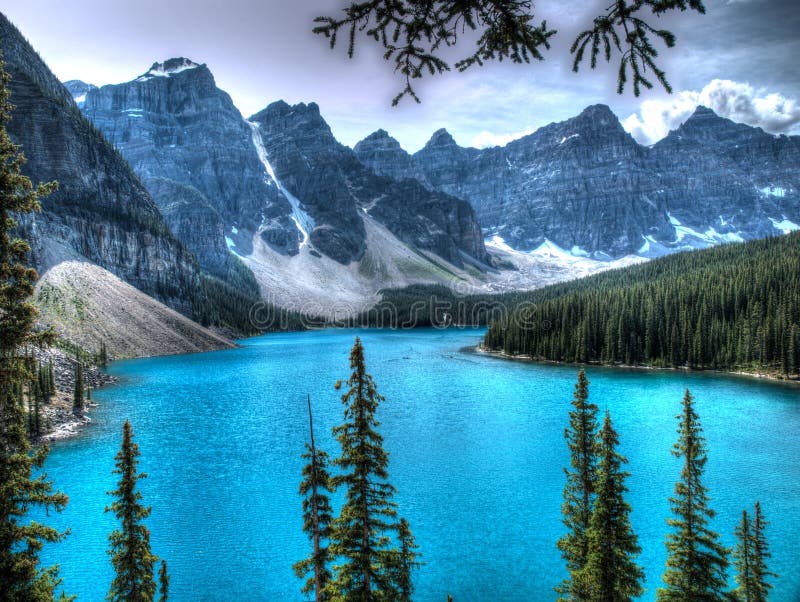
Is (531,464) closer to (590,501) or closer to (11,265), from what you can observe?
(590,501)

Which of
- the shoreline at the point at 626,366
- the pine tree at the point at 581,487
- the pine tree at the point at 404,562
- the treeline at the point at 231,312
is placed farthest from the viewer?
the treeline at the point at 231,312

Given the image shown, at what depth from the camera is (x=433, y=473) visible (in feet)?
115

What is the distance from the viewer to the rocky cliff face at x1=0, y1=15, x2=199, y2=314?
114m

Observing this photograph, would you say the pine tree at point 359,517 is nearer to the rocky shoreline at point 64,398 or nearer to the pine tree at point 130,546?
the pine tree at point 130,546

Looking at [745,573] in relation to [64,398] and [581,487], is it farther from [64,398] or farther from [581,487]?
[64,398]

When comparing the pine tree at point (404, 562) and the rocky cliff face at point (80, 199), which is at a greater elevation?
the rocky cliff face at point (80, 199)

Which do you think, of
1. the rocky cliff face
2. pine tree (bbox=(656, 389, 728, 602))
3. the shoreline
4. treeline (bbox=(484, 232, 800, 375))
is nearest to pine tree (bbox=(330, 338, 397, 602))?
pine tree (bbox=(656, 389, 728, 602))

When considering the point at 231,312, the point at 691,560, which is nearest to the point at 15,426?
the point at 691,560

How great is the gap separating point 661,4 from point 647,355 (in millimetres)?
97478

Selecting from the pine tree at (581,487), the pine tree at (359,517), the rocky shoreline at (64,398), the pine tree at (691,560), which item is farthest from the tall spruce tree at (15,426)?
the rocky shoreline at (64,398)

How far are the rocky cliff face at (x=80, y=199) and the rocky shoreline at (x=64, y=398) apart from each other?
129 ft

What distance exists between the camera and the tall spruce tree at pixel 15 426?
452 inches

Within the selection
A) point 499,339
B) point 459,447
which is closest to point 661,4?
point 459,447

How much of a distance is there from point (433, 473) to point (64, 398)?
43.5 metres
